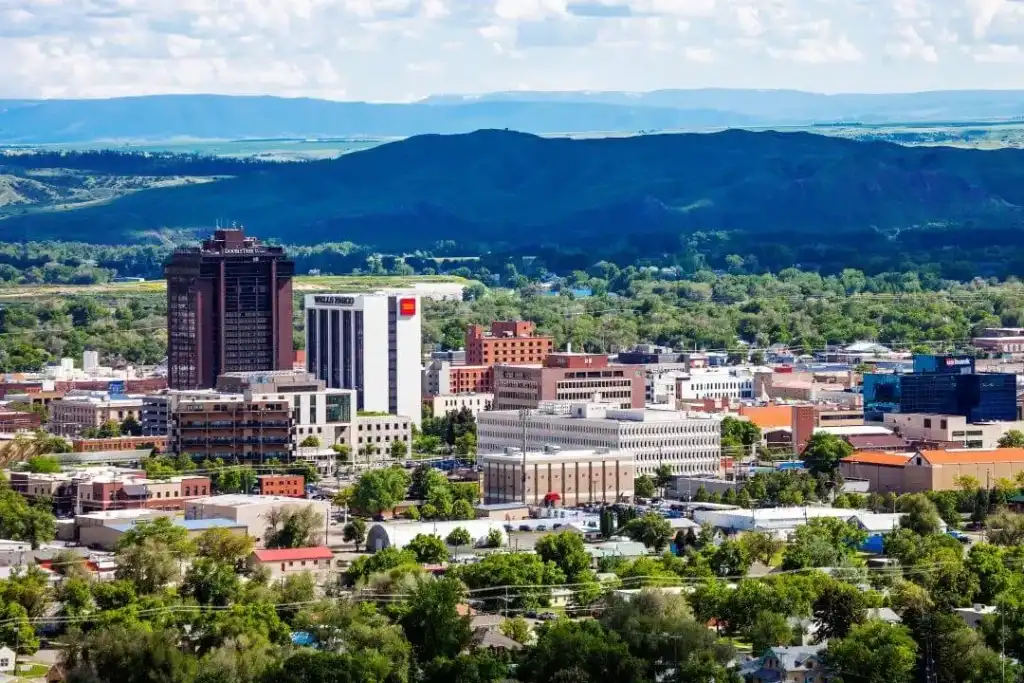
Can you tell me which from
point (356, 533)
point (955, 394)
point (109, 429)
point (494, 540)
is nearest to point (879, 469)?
point (955, 394)

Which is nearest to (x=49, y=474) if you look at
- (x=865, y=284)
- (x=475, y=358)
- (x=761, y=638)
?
(x=761, y=638)

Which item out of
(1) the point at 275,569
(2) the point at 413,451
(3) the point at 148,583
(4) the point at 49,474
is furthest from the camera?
(2) the point at 413,451

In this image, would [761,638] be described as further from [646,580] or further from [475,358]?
[475,358]

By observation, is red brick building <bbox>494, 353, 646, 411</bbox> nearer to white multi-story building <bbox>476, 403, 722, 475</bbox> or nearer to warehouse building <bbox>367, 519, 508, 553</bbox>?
white multi-story building <bbox>476, 403, 722, 475</bbox>

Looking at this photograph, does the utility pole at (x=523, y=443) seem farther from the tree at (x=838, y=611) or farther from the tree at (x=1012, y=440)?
the tree at (x=838, y=611)

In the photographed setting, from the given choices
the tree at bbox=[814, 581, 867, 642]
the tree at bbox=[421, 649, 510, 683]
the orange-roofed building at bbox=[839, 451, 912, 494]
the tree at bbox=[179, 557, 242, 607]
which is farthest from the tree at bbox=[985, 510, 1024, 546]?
the tree at bbox=[421, 649, 510, 683]
